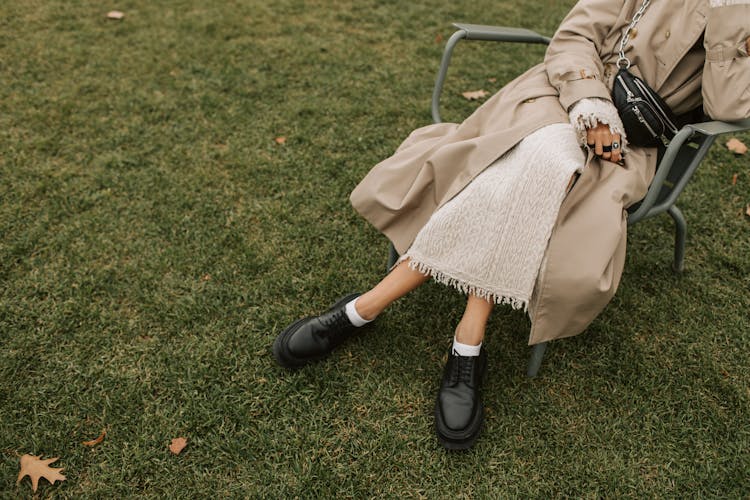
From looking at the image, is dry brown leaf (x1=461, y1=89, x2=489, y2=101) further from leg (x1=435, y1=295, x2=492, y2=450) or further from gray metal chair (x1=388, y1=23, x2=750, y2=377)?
leg (x1=435, y1=295, x2=492, y2=450)

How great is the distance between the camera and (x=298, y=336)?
1925 millimetres

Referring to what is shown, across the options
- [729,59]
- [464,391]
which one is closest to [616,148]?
[729,59]

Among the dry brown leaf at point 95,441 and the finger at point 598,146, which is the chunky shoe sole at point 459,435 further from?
the dry brown leaf at point 95,441

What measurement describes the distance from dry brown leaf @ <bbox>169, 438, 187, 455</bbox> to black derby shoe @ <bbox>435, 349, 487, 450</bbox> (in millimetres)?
837

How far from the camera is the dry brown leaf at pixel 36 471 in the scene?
5.36ft

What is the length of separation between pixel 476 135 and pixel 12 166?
235cm

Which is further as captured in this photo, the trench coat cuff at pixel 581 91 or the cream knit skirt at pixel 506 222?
the trench coat cuff at pixel 581 91

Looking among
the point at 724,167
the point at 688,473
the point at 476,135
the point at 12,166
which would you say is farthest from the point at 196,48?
the point at 688,473

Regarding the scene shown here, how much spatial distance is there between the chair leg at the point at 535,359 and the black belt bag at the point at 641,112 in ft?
2.50

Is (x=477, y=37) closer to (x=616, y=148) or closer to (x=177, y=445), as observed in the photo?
(x=616, y=148)

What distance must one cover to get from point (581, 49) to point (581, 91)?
0.23 m

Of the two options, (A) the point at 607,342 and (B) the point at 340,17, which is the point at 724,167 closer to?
(A) the point at 607,342

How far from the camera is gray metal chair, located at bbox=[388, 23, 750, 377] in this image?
158 centimetres

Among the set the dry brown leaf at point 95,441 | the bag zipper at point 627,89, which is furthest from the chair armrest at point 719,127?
the dry brown leaf at point 95,441
